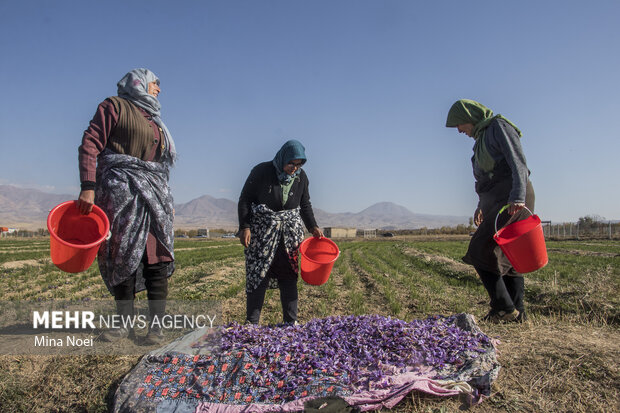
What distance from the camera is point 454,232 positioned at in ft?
240

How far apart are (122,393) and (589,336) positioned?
3.15m

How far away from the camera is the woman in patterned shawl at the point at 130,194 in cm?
296

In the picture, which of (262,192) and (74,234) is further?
(262,192)

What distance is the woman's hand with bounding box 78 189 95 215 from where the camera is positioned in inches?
106

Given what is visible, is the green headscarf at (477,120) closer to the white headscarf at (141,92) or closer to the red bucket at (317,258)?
the red bucket at (317,258)

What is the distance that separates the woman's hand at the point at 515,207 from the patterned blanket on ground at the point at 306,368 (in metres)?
0.93

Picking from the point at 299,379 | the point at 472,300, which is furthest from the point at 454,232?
the point at 299,379

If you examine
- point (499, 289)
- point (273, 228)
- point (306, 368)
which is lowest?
point (306, 368)

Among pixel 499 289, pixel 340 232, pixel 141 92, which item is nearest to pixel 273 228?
pixel 141 92

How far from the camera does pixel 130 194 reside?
300cm

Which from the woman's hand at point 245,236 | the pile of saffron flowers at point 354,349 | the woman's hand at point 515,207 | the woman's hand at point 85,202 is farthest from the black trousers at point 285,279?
the woman's hand at point 515,207

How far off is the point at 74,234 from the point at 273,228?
4.88 ft

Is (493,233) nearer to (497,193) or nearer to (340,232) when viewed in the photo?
(497,193)

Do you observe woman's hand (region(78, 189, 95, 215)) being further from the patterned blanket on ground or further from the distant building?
the distant building
